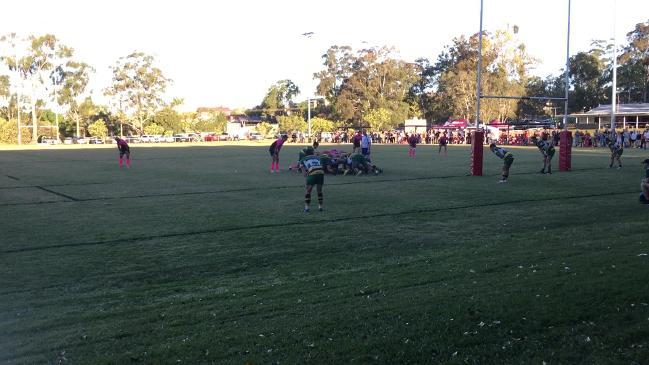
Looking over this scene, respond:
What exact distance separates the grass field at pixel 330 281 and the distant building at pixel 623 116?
5759 cm

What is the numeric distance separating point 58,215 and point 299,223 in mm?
6015

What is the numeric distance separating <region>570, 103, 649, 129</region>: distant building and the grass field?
57589mm

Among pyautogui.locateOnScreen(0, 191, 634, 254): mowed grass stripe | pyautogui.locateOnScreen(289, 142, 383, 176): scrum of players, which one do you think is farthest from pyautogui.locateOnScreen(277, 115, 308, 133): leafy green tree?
pyautogui.locateOnScreen(0, 191, 634, 254): mowed grass stripe

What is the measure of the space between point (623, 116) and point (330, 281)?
228 feet

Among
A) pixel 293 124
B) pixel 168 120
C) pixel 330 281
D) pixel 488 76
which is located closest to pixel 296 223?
pixel 330 281

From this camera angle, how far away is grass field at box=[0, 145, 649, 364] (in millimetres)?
5125

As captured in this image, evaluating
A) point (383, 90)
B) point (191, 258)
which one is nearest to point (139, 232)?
point (191, 258)

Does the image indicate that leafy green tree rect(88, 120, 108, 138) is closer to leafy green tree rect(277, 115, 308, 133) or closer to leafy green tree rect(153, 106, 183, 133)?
leafy green tree rect(153, 106, 183, 133)

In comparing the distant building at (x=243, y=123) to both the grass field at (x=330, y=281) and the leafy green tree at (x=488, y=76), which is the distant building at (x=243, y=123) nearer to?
the leafy green tree at (x=488, y=76)

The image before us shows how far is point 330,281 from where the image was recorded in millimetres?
7488

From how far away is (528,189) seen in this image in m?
18.0

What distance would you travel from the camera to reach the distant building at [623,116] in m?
66.1

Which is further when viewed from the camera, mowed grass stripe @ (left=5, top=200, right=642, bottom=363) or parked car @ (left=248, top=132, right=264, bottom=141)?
parked car @ (left=248, top=132, right=264, bottom=141)

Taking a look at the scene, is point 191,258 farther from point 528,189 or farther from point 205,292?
point 528,189
